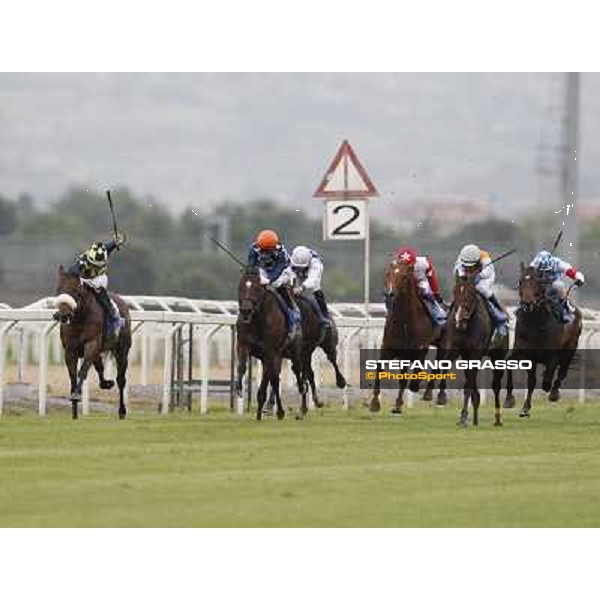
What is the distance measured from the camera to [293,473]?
13812mm

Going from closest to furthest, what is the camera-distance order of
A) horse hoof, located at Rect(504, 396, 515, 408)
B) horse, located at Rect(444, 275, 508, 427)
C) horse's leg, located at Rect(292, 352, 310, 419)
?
horse, located at Rect(444, 275, 508, 427) < horse's leg, located at Rect(292, 352, 310, 419) < horse hoof, located at Rect(504, 396, 515, 408)

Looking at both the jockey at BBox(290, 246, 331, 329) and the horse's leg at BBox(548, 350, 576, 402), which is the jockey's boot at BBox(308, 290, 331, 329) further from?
the horse's leg at BBox(548, 350, 576, 402)

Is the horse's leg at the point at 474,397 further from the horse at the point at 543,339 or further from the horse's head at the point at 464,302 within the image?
the horse at the point at 543,339

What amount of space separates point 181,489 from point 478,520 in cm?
197

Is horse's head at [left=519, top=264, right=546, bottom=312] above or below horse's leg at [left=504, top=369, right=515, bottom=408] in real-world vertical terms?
above

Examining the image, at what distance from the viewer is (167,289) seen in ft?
124

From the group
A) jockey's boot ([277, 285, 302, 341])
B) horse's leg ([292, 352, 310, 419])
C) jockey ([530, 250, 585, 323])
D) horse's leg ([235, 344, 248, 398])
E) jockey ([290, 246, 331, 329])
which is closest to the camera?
horse's leg ([235, 344, 248, 398])

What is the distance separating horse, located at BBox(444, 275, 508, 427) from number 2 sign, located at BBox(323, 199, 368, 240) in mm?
2379

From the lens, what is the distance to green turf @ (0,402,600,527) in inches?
455

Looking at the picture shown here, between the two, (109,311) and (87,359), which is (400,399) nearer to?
(109,311)

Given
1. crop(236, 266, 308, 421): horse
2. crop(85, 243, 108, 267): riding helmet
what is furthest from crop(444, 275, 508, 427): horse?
crop(85, 243, 108, 267): riding helmet

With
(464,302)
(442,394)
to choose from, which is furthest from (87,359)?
(442,394)

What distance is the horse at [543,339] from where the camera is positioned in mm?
21891

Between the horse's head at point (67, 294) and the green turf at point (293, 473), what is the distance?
3.08ft
